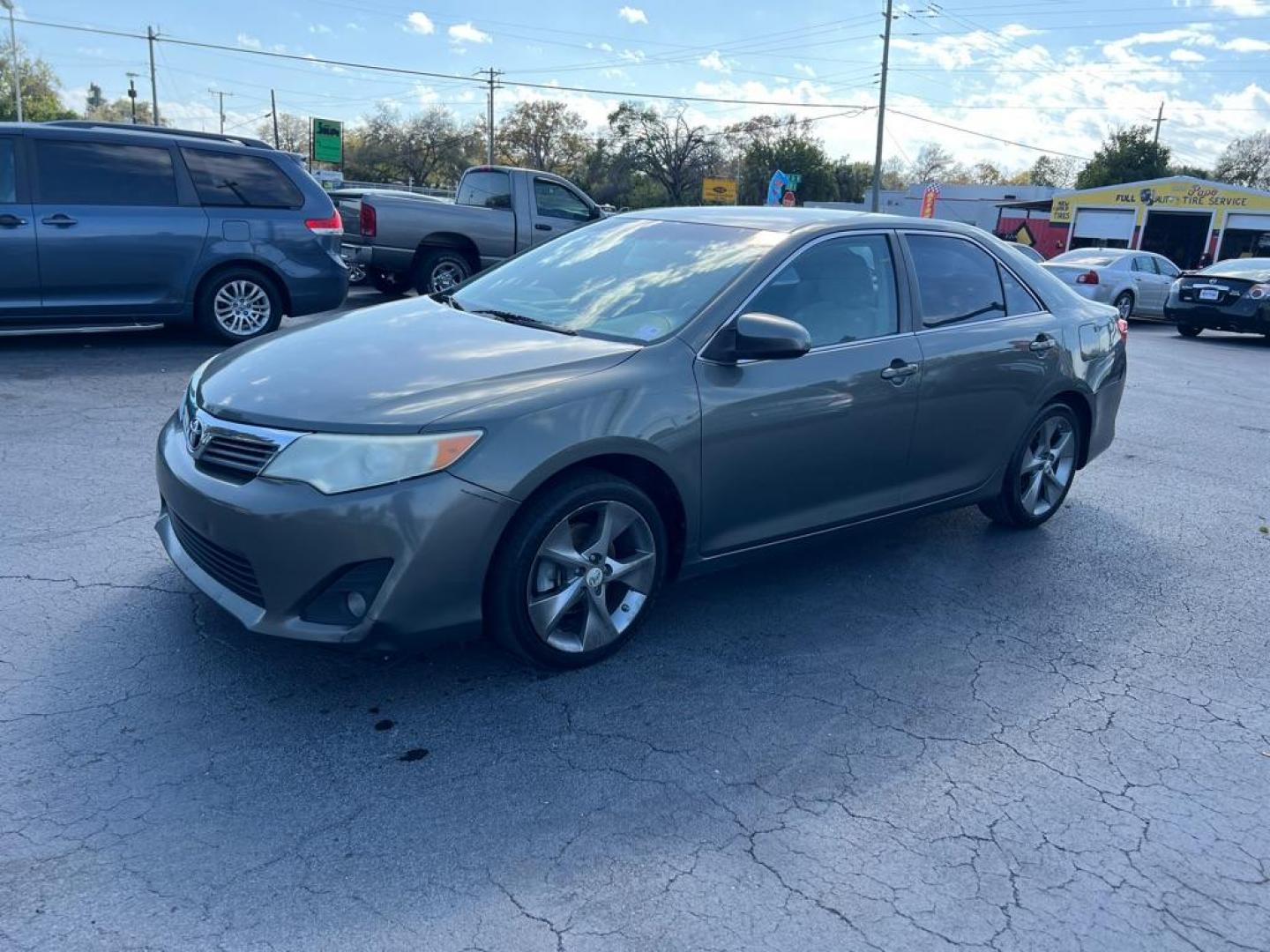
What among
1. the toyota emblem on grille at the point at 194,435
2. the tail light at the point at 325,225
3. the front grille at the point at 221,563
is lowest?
the front grille at the point at 221,563

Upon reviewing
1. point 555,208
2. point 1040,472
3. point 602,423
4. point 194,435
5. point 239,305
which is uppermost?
point 555,208

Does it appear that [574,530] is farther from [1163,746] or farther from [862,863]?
[1163,746]

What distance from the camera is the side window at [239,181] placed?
8938 mm

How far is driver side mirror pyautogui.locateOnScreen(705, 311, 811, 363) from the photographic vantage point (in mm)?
3709

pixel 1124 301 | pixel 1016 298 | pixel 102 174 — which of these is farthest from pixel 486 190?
pixel 1124 301

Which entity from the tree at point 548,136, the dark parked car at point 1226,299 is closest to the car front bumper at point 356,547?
the dark parked car at point 1226,299

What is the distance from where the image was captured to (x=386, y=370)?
3471 mm

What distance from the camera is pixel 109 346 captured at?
920cm

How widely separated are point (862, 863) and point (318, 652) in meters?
2.02

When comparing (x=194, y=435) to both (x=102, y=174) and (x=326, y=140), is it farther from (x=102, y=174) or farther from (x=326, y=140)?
(x=326, y=140)

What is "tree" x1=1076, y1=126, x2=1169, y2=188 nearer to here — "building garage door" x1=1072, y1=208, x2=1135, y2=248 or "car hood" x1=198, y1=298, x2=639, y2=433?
"building garage door" x1=1072, y1=208, x2=1135, y2=248

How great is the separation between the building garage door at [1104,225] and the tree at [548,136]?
4518 cm

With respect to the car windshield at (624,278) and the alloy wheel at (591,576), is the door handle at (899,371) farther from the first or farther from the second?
the alloy wheel at (591,576)

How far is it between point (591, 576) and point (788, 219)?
1991 millimetres
